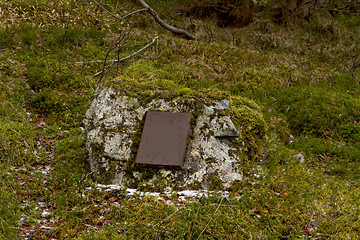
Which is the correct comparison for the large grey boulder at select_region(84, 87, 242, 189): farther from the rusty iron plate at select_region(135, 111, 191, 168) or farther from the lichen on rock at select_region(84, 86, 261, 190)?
the rusty iron plate at select_region(135, 111, 191, 168)

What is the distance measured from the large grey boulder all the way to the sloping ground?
32 cm

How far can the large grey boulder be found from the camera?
5844mm

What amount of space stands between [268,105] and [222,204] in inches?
193

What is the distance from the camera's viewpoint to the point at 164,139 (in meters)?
5.91

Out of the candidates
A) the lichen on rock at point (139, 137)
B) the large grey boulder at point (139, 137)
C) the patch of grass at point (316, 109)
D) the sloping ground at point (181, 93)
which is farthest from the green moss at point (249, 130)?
the patch of grass at point (316, 109)

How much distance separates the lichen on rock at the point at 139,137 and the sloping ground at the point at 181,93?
0.31m

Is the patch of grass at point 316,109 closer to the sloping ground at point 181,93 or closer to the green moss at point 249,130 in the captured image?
the sloping ground at point 181,93

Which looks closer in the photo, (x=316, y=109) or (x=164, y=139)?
(x=164, y=139)

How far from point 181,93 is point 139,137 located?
1.16 metres

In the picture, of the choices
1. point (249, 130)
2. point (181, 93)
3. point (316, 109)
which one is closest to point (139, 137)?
point (181, 93)

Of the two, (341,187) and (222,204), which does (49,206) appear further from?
(341,187)

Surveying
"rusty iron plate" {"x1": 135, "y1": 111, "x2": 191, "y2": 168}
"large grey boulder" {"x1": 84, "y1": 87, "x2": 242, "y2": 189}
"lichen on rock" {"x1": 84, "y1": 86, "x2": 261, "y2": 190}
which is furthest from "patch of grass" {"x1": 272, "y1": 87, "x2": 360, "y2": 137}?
"rusty iron plate" {"x1": 135, "y1": 111, "x2": 191, "y2": 168}

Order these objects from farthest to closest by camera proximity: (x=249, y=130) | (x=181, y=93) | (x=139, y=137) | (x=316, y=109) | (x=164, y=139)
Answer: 1. (x=316, y=109)
2. (x=249, y=130)
3. (x=181, y=93)
4. (x=139, y=137)
5. (x=164, y=139)

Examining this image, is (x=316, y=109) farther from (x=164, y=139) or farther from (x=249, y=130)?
(x=164, y=139)
